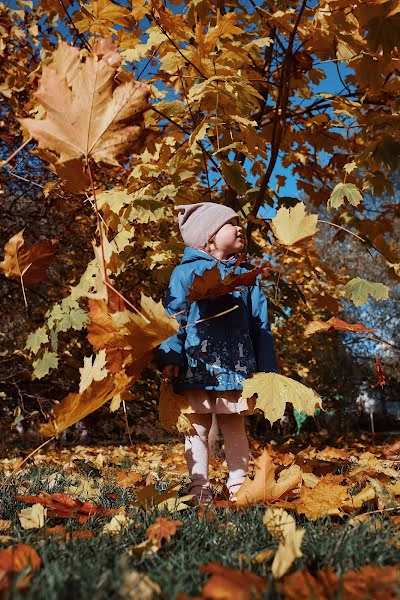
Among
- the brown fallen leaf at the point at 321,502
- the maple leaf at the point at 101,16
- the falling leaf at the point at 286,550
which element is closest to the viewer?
the falling leaf at the point at 286,550

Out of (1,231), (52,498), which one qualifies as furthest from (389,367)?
(52,498)

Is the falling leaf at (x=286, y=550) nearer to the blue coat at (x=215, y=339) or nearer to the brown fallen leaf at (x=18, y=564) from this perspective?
the brown fallen leaf at (x=18, y=564)

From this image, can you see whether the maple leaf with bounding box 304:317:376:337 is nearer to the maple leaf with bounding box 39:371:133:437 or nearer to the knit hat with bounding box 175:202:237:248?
the knit hat with bounding box 175:202:237:248

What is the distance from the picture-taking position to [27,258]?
1.73 m

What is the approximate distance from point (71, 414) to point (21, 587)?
51 centimetres

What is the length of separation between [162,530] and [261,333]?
3.94 feet

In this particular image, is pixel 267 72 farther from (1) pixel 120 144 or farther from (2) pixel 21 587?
(2) pixel 21 587

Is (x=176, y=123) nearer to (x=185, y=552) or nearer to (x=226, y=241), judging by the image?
(x=226, y=241)

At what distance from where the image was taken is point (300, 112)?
407 cm

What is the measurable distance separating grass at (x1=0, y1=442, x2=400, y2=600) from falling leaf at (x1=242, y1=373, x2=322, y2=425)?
0.33 m

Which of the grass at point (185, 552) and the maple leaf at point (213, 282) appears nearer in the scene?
the grass at point (185, 552)

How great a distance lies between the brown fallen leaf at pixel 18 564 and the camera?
0.90 metres

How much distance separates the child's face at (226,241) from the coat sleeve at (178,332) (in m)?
0.23

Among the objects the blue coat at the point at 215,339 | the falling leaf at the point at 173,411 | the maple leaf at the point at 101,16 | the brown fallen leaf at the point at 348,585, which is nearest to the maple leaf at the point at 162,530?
the brown fallen leaf at the point at 348,585
